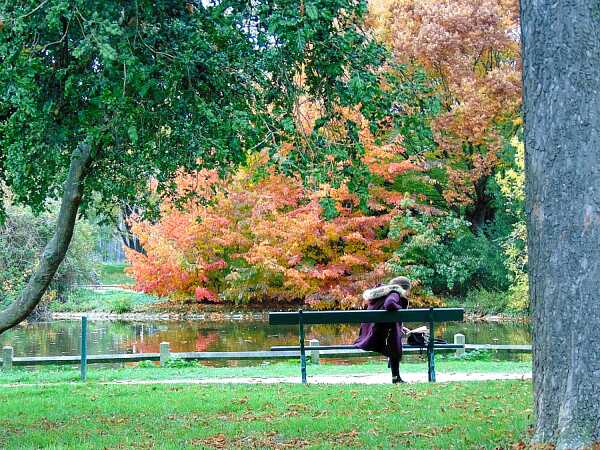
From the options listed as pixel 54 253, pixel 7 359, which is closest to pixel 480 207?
pixel 7 359

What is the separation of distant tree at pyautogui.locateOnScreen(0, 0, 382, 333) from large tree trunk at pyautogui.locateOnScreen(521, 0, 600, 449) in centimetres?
183

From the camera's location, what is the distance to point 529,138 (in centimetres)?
587

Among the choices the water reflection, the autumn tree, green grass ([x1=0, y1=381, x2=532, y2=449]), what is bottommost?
the water reflection

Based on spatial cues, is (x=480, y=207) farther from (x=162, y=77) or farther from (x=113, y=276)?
(x=113, y=276)

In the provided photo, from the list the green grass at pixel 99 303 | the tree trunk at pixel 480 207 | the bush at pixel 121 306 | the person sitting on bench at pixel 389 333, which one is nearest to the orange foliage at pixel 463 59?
the tree trunk at pixel 480 207

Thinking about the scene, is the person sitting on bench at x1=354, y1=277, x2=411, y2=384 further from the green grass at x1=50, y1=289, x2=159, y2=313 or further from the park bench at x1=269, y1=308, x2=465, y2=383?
the green grass at x1=50, y1=289, x2=159, y2=313

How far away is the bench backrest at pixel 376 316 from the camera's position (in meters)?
10.6

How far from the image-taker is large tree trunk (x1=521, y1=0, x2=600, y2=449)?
548 cm

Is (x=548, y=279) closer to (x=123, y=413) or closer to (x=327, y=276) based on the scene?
(x=123, y=413)

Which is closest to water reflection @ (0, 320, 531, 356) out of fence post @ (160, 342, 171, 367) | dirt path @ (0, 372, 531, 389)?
fence post @ (160, 342, 171, 367)

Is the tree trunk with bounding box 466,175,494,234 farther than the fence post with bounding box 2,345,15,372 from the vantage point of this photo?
Yes

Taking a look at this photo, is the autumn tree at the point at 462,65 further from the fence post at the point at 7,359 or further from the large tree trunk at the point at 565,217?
the large tree trunk at the point at 565,217

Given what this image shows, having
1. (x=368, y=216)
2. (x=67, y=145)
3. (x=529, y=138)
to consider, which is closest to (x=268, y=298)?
(x=368, y=216)

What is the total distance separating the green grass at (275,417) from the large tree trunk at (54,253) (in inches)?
40.5
